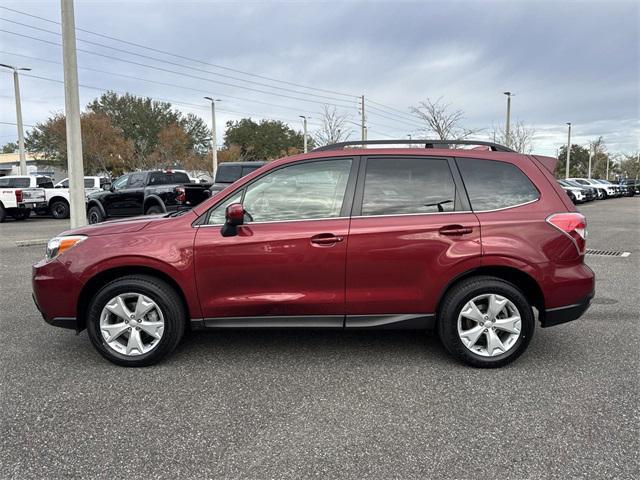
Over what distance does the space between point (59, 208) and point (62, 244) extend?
58.0 feet

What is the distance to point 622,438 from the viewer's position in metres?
2.88

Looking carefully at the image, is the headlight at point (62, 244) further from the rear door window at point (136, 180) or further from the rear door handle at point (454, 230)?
the rear door window at point (136, 180)

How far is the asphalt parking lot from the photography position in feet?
8.71

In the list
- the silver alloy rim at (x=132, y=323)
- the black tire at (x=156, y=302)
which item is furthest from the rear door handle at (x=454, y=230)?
the silver alloy rim at (x=132, y=323)

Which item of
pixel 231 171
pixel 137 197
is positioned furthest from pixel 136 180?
pixel 231 171

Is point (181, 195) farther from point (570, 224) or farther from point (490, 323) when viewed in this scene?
point (570, 224)

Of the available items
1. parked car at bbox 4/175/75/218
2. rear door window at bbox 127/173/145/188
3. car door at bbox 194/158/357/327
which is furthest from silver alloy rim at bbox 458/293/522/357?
parked car at bbox 4/175/75/218

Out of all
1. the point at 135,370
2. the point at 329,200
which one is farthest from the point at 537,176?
the point at 135,370

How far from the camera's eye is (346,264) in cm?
→ 381

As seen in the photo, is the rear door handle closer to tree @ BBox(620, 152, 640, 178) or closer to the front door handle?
the front door handle

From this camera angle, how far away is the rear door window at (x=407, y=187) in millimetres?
3924

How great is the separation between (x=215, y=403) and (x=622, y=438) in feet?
8.16

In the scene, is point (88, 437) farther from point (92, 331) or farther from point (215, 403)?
point (92, 331)

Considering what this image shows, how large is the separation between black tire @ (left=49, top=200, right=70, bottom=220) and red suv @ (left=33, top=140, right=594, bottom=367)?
17516 millimetres
